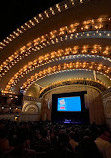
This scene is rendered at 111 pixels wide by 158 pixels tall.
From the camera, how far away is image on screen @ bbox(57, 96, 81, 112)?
631 inches

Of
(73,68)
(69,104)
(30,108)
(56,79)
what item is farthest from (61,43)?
(30,108)

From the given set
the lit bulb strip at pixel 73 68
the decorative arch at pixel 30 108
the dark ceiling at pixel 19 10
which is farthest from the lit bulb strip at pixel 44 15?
the decorative arch at pixel 30 108

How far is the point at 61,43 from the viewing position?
11.4 meters

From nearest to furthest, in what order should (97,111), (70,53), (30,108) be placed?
(70,53), (97,111), (30,108)

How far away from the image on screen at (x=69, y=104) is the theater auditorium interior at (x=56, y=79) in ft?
0.59

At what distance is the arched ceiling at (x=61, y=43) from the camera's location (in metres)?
7.28

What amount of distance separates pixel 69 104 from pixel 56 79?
6.33 m

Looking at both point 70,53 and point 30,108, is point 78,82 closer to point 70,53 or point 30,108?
point 70,53

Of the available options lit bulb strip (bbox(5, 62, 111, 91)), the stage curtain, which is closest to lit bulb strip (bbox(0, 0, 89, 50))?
lit bulb strip (bbox(5, 62, 111, 91))

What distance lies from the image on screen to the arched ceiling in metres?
5.08

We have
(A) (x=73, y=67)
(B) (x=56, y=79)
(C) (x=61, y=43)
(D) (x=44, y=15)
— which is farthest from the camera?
(B) (x=56, y=79)

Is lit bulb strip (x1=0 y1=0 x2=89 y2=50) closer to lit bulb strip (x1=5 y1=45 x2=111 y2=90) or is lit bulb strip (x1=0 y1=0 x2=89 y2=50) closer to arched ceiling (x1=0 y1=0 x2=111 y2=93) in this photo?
arched ceiling (x1=0 y1=0 x2=111 y2=93)

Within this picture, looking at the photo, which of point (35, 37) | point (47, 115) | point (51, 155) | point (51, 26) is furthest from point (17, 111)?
point (51, 155)

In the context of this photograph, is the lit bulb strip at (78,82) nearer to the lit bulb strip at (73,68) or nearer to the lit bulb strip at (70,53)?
the lit bulb strip at (73,68)
